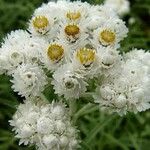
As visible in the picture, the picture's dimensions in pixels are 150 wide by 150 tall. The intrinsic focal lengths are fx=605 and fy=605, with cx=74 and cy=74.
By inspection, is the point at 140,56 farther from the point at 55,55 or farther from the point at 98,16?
the point at 55,55

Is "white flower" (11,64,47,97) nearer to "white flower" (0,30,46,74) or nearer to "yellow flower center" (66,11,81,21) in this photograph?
"white flower" (0,30,46,74)

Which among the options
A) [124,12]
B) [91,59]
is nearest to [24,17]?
[124,12]

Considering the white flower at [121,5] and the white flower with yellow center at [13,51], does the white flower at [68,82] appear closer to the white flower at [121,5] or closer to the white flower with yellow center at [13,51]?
the white flower with yellow center at [13,51]

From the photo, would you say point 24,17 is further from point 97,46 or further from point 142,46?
point 97,46

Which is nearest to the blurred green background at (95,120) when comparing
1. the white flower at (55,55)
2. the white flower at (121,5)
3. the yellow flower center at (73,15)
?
the white flower at (121,5)

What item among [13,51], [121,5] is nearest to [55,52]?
[13,51]
